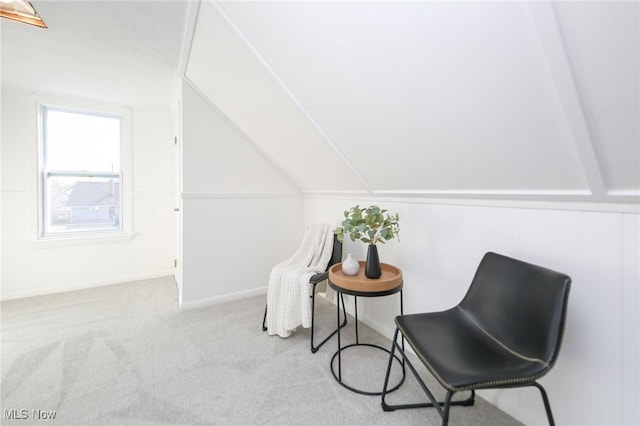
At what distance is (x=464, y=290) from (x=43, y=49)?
3426mm

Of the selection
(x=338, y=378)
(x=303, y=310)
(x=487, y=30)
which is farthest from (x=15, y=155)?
(x=487, y=30)

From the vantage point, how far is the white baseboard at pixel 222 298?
258cm

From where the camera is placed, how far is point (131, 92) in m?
2.90

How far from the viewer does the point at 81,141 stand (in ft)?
10.2

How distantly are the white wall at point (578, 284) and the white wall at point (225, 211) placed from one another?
72.4 inches

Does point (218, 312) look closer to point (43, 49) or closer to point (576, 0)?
point (43, 49)

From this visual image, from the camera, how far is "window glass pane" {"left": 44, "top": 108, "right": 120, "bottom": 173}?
297 centimetres

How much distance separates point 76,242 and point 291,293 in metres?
2.73

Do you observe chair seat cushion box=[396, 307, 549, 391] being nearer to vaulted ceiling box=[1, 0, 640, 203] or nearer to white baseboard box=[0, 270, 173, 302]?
vaulted ceiling box=[1, 0, 640, 203]

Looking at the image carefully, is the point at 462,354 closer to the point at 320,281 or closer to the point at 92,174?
the point at 320,281

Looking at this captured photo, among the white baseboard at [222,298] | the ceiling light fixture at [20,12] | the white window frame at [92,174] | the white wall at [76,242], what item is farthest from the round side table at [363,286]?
the white window frame at [92,174]

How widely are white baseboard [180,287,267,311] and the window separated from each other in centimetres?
157

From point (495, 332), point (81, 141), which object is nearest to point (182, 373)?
point (495, 332)

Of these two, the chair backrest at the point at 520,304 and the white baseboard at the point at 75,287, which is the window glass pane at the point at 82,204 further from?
the chair backrest at the point at 520,304
